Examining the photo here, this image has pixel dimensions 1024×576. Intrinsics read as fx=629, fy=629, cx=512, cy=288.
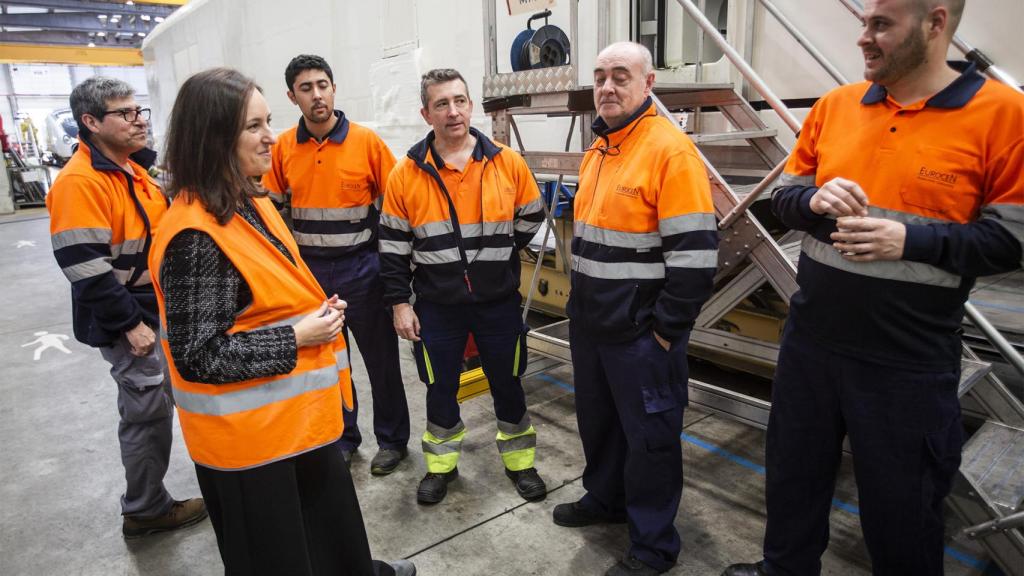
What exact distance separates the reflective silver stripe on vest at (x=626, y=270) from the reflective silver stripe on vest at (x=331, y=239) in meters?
1.32

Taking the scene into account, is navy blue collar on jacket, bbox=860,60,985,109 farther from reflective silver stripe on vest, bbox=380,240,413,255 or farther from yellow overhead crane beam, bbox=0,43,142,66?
yellow overhead crane beam, bbox=0,43,142,66

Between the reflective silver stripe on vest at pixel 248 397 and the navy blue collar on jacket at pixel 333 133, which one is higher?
the navy blue collar on jacket at pixel 333 133

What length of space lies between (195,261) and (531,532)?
1896mm

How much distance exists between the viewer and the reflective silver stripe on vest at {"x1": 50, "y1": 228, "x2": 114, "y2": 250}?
90.6 inches

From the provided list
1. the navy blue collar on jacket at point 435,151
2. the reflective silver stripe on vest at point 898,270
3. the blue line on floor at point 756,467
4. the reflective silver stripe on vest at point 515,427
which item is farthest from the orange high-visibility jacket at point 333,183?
the reflective silver stripe on vest at point 898,270

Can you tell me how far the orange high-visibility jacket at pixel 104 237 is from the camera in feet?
7.60

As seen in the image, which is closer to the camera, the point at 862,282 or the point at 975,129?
the point at 975,129

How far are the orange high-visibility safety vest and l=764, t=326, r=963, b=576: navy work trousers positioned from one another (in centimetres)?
140

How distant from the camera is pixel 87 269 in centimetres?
232

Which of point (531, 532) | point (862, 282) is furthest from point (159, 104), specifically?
point (862, 282)

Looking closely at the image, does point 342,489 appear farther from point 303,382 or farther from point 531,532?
point 531,532

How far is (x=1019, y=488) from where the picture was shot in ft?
6.42

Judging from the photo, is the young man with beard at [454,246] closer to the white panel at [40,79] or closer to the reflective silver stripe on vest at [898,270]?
the reflective silver stripe on vest at [898,270]

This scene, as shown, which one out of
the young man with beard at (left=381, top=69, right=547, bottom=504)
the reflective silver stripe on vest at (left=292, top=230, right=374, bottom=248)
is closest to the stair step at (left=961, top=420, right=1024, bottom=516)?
the young man with beard at (left=381, top=69, right=547, bottom=504)
